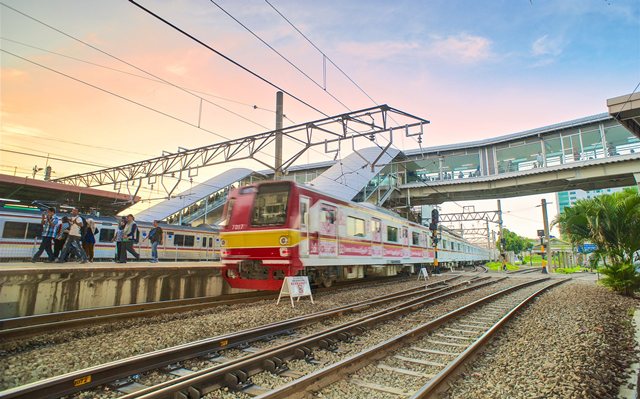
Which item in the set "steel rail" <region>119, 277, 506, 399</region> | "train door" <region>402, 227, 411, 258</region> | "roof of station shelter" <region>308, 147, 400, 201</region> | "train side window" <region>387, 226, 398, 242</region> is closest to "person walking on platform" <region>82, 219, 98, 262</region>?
"steel rail" <region>119, 277, 506, 399</region>

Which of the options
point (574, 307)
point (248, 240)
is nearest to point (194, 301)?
Result: point (248, 240)

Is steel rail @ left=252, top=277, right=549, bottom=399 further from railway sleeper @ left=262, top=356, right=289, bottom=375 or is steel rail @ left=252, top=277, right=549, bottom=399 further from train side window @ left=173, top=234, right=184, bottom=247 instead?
train side window @ left=173, top=234, right=184, bottom=247

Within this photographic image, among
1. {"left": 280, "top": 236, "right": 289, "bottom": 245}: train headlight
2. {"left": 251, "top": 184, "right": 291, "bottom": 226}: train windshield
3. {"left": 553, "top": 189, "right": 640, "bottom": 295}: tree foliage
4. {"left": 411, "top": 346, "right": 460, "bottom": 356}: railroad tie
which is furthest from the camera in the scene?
{"left": 553, "top": 189, "right": 640, "bottom": 295}: tree foliage

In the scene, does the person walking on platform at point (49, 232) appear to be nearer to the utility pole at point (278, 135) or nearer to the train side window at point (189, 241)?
the utility pole at point (278, 135)

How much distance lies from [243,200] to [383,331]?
560cm

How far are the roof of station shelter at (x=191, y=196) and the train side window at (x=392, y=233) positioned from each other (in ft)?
66.4

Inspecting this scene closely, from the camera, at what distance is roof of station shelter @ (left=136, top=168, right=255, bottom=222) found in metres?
32.2

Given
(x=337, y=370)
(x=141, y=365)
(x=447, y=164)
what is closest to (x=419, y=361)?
(x=337, y=370)

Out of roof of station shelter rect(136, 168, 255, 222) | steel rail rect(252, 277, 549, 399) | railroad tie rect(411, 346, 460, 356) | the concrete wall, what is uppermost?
roof of station shelter rect(136, 168, 255, 222)

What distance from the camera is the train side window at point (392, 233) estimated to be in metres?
15.5

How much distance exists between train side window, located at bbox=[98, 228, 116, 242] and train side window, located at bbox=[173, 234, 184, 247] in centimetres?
384

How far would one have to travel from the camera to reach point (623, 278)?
38.3 feet

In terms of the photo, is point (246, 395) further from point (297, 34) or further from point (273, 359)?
point (297, 34)

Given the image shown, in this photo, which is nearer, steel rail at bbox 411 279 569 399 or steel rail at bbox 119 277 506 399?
steel rail at bbox 119 277 506 399
